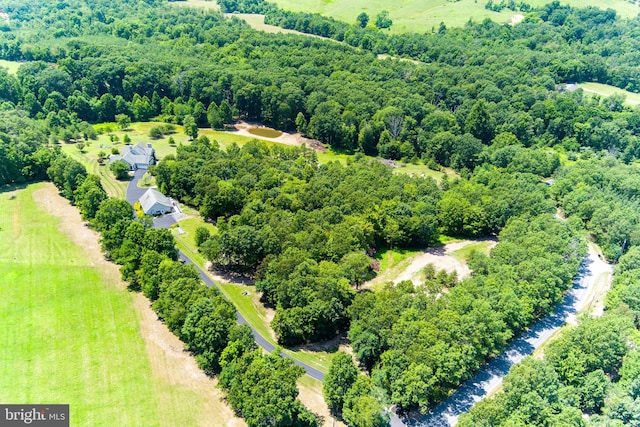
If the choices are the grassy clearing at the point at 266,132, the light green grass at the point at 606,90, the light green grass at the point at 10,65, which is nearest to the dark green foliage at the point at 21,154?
the grassy clearing at the point at 266,132

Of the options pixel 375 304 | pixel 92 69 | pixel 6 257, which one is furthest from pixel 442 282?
pixel 92 69

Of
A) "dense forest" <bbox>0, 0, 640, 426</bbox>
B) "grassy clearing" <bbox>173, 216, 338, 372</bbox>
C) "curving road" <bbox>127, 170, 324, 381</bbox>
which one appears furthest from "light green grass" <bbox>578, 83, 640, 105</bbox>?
"curving road" <bbox>127, 170, 324, 381</bbox>

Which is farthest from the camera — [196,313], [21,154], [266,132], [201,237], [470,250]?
[266,132]

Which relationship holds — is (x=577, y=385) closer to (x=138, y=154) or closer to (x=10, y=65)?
(x=138, y=154)

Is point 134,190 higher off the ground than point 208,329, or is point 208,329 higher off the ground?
point 208,329

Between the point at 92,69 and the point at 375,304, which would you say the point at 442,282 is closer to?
the point at 375,304

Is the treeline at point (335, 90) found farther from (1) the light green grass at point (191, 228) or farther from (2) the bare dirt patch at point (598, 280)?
(1) the light green grass at point (191, 228)

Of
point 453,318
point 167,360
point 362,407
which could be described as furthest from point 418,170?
point 167,360
